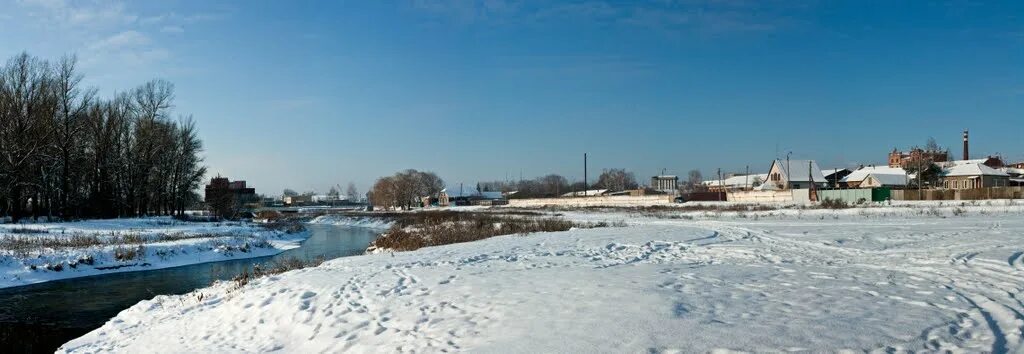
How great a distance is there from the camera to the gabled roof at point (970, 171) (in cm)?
8688

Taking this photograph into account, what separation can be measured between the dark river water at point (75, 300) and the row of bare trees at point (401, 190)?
345 ft

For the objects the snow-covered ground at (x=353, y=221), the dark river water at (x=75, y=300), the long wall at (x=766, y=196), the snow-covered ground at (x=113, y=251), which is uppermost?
the long wall at (x=766, y=196)

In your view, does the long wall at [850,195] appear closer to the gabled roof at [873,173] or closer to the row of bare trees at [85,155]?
the gabled roof at [873,173]

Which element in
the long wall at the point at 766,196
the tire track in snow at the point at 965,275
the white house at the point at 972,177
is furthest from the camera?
the white house at the point at 972,177

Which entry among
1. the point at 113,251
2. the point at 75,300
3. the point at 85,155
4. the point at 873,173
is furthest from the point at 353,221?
the point at 873,173

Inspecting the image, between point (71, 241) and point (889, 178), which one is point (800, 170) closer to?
point (889, 178)

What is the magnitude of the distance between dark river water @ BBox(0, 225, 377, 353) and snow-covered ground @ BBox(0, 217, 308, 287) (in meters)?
1.10

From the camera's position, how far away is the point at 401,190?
438 ft

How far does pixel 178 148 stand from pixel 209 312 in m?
60.5

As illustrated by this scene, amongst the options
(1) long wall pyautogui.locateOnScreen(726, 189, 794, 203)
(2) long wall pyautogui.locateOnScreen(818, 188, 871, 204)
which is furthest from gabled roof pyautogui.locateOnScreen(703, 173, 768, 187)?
(2) long wall pyautogui.locateOnScreen(818, 188, 871, 204)

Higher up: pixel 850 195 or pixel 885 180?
pixel 885 180

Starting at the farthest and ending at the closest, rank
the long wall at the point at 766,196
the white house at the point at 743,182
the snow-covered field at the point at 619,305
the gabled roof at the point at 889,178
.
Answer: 1. the white house at the point at 743,182
2. the gabled roof at the point at 889,178
3. the long wall at the point at 766,196
4. the snow-covered field at the point at 619,305

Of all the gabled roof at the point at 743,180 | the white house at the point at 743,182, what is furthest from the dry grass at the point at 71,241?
the gabled roof at the point at 743,180

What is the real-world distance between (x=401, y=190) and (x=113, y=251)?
10665 centimetres
